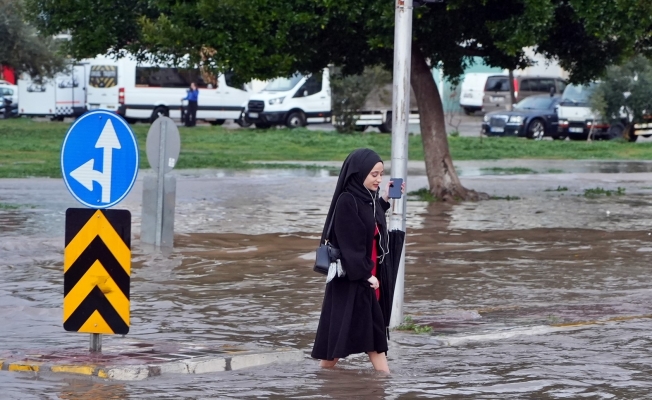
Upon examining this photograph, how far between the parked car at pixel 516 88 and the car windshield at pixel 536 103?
21.6ft

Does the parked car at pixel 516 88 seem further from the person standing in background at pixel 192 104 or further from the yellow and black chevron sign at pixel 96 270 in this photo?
the yellow and black chevron sign at pixel 96 270

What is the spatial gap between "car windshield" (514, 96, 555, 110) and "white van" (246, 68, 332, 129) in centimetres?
682

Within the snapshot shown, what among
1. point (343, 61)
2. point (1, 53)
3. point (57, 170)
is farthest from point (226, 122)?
point (343, 61)

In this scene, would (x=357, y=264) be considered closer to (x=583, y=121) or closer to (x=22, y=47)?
(x=583, y=121)

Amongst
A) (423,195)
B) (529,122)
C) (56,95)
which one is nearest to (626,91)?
(529,122)

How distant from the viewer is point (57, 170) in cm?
2458

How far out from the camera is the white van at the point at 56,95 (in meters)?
45.7

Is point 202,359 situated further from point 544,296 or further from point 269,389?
point 544,296

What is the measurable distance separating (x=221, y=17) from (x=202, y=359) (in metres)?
10.5

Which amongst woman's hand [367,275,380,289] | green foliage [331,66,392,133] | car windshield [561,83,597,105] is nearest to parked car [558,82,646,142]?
car windshield [561,83,597,105]

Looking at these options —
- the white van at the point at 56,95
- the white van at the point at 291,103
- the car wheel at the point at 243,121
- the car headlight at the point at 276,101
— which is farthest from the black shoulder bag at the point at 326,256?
the white van at the point at 56,95

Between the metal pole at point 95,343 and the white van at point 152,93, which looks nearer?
the metal pole at point 95,343

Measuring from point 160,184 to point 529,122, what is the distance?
28849mm

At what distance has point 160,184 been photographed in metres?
14.0
